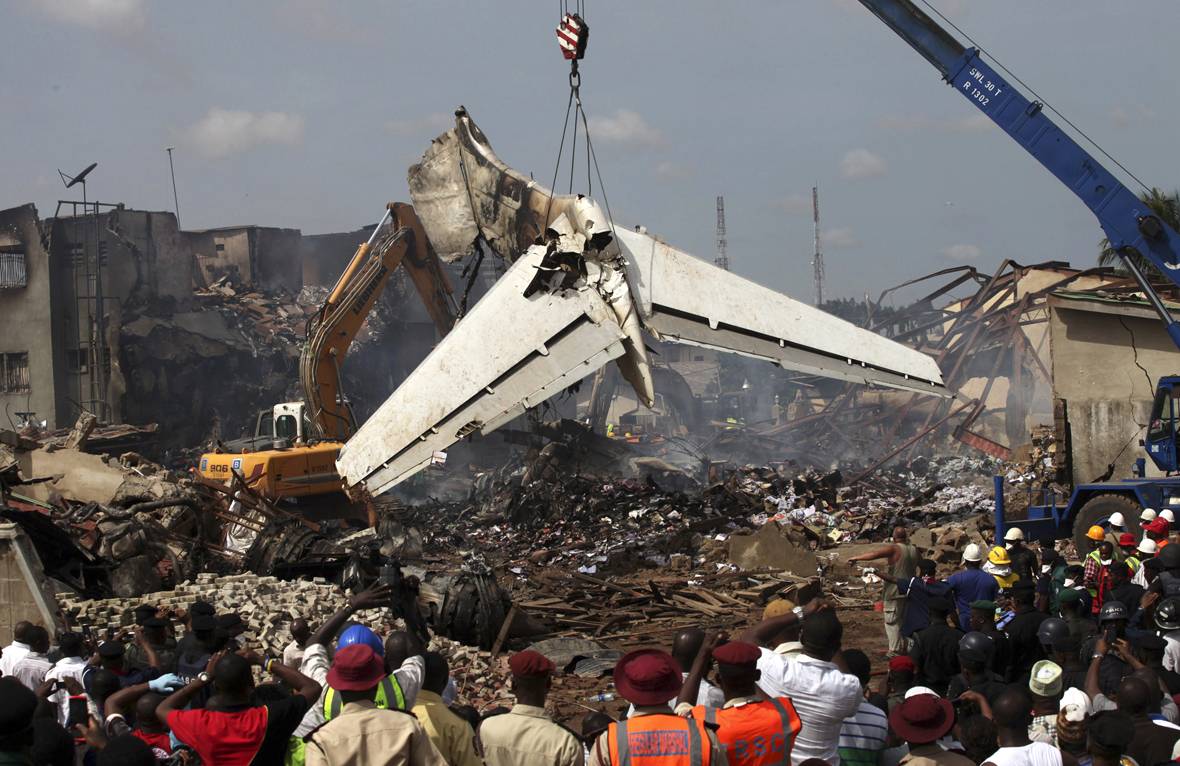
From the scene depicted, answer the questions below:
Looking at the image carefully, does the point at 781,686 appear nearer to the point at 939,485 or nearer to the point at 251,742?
the point at 251,742

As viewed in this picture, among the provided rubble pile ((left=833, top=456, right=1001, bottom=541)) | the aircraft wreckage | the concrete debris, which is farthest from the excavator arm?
rubble pile ((left=833, top=456, right=1001, bottom=541))

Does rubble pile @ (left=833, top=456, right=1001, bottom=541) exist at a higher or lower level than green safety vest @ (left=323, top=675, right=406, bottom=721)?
lower

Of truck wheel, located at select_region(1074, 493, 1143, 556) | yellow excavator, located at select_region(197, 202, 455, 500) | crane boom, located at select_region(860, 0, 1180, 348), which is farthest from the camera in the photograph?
yellow excavator, located at select_region(197, 202, 455, 500)

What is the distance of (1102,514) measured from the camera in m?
14.7

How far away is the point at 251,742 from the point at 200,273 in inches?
1689

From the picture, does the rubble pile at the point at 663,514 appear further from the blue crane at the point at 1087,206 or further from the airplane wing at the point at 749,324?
the airplane wing at the point at 749,324

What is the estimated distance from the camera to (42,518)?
11.5 m

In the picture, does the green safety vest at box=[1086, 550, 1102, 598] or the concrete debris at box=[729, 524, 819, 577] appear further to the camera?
the concrete debris at box=[729, 524, 819, 577]

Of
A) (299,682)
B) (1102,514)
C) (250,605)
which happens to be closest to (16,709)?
(299,682)

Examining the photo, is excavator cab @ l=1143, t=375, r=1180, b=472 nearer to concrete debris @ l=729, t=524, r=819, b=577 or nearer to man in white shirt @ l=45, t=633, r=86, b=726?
concrete debris @ l=729, t=524, r=819, b=577

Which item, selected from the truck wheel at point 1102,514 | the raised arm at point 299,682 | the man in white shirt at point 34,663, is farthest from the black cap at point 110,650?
the truck wheel at point 1102,514

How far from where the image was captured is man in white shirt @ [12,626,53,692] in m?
6.39

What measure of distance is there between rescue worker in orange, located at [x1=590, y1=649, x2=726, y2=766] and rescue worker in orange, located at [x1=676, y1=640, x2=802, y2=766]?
0.50 ft

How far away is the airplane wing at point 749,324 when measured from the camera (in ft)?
37.9
